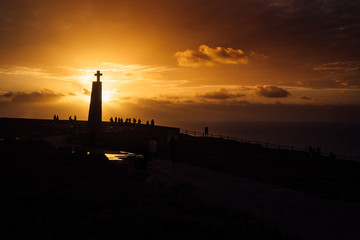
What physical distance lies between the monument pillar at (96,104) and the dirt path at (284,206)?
86.1 feet

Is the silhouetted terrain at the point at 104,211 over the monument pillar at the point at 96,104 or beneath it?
beneath

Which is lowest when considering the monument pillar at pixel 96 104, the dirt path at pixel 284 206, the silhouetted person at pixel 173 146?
the dirt path at pixel 284 206

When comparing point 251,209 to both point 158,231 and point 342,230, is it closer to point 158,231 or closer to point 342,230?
point 342,230

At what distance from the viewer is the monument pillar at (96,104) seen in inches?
1491

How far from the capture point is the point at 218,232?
6.46 metres

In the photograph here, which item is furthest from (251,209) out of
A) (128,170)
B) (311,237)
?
(128,170)

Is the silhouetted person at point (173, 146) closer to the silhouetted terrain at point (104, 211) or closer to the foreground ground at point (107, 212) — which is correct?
→ the silhouetted terrain at point (104, 211)

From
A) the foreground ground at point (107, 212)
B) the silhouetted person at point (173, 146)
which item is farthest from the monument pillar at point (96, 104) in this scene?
the foreground ground at point (107, 212)

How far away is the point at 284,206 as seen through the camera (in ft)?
29.9

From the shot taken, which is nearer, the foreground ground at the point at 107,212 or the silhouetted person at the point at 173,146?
the foreground ground at the point at 107,212

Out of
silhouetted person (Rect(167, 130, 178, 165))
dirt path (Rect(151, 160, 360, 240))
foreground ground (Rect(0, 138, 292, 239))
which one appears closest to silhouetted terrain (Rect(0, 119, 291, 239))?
foreground ground (Rect(0, 138, 292, 239))

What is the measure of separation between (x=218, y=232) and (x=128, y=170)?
8447 millimetres

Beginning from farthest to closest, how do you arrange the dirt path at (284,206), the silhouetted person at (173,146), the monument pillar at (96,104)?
the monument pillar at (96,104) → the silhouetted person at (173,146) → the dirt path at (284,206)

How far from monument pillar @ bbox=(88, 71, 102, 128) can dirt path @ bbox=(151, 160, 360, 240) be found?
2625 centimetres
